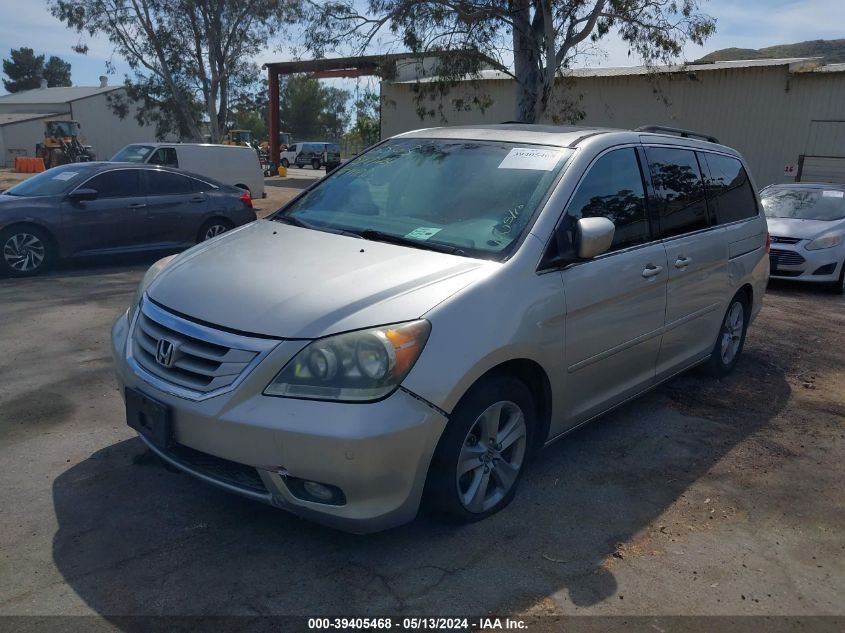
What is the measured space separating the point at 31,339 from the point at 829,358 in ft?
23.5

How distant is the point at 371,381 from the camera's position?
2.88 meters

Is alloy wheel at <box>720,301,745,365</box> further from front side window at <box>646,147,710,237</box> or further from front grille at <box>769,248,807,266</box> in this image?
front grille at <box>769,248,807,266</box>

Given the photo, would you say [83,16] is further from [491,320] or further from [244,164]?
[491,320]

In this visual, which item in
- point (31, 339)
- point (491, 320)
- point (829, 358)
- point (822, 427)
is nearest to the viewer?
point (491, 320)

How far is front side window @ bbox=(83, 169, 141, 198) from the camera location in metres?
9.93

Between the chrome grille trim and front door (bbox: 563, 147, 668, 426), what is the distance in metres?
1.61

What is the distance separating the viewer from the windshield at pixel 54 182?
31.7 ft

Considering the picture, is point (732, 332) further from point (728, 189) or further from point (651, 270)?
point (651, 270)

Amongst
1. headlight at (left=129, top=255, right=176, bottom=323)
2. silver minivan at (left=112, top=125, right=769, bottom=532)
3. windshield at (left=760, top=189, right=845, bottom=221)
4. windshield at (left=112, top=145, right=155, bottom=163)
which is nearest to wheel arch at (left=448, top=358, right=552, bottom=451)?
silver minivan at (left=112, top=125, right=769, bottom=532)

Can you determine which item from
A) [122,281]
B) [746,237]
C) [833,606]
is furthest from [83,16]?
[833,606]

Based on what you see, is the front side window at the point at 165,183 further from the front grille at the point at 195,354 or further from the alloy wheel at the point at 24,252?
the front grille at the point at 195,354

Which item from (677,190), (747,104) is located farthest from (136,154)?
(747,104)

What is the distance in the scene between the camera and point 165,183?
35.1 feet

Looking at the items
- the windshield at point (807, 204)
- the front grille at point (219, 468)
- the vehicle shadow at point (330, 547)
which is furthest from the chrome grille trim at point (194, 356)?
the windshield at point (807, 204)
